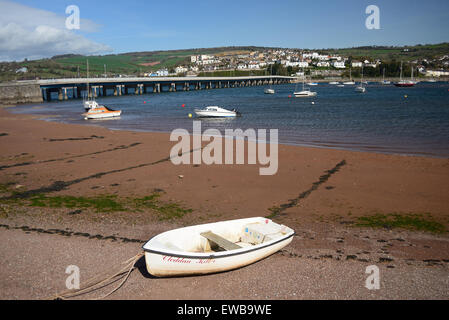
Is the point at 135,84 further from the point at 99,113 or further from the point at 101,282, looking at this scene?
the point at 101,282

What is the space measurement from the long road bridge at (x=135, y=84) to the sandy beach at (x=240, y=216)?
64.7m

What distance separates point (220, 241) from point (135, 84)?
368 ft

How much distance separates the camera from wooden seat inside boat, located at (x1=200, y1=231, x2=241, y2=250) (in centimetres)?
688

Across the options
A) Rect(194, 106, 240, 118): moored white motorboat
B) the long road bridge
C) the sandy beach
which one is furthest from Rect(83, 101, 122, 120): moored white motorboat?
the long road bridge

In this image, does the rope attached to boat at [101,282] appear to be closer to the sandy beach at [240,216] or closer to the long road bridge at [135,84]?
the sandy beach at [240,216]

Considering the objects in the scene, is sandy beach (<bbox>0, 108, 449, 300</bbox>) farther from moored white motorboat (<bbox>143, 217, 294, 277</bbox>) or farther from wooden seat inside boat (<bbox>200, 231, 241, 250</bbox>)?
wooden seat inside boat (<bbox>200, 231, 241, 250</bbox>)

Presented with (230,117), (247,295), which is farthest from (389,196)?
(230,117)

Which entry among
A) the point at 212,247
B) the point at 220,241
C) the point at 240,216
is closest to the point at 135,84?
the point at 240,216

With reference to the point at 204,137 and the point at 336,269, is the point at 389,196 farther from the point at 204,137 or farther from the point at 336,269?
the point at 204,137

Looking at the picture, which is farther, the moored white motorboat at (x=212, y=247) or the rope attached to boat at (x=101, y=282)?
the moored white motorboat at (x=212, y=247)

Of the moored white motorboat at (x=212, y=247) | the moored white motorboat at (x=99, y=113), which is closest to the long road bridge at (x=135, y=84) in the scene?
the moored white motorboat at (x=99, y=113)

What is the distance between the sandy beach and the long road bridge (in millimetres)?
64654

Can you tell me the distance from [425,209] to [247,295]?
7.02 meters

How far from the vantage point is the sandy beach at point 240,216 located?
6.30 m
